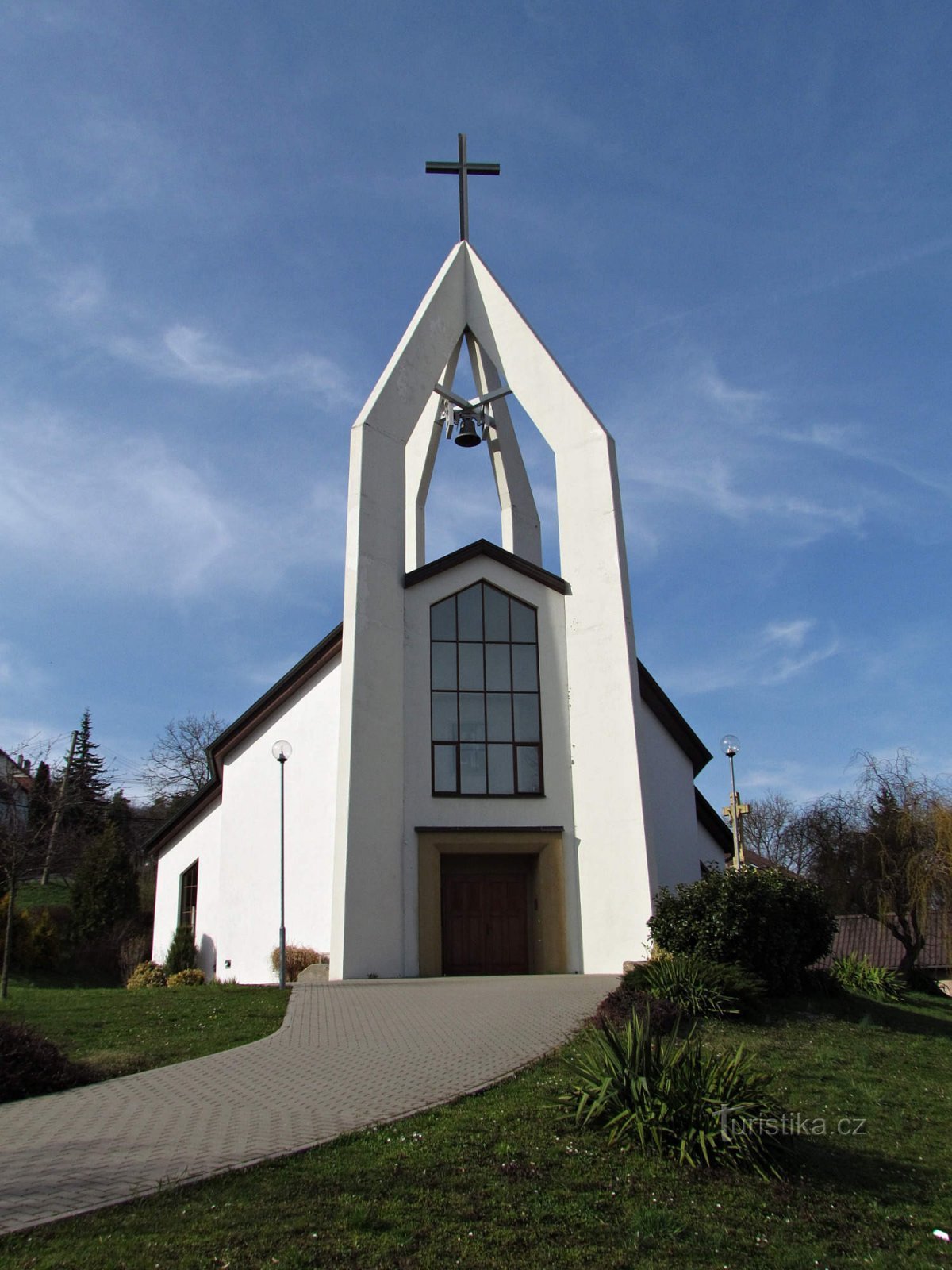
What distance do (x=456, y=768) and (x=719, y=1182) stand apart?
14.3 m

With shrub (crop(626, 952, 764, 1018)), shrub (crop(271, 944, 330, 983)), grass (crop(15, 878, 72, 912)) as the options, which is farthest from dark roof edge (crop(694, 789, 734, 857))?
grass (crop(15, 878, 72, 912))

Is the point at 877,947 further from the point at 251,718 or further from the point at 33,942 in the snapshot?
the point at 33,942

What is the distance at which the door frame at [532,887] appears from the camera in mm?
19266

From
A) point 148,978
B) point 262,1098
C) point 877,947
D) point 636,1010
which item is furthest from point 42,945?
point 877,947

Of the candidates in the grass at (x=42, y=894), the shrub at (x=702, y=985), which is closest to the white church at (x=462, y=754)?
the shrub at (x=702, y=985)

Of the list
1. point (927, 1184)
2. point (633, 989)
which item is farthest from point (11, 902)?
point (927, 1184)

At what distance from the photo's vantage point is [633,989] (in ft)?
43.2

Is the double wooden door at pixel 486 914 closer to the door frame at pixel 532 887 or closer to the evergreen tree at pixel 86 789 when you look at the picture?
the door frame at pixel 532 887

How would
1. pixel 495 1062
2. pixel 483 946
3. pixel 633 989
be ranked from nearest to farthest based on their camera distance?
pixel 495 1062 < pixel 633 989 < pixel 483 946

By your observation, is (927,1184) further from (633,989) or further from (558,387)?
(558,387)

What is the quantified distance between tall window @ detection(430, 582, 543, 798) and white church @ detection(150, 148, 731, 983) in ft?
0.12

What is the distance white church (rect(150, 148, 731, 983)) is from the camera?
19.2 metres

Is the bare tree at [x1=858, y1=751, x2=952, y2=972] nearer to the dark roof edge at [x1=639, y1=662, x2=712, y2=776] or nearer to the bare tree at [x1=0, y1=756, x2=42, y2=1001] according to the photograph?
the dark roof edge at [x1=639, y1=662, x2=712, y2=776]

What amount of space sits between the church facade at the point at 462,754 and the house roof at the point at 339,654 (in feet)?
0.18
